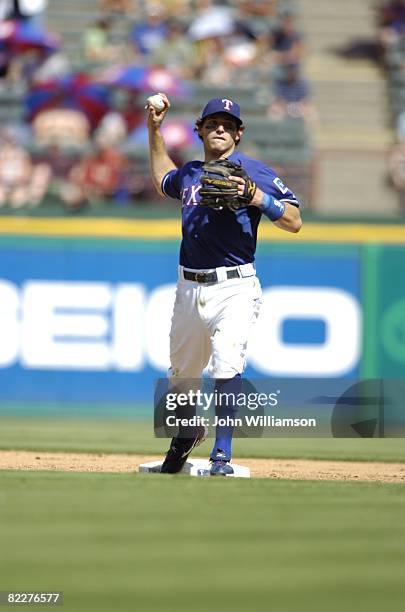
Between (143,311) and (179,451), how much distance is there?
520 cm

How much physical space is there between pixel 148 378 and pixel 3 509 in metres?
6.67

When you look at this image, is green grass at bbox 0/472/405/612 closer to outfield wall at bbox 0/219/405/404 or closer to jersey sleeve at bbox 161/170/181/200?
jersey sleeve at bbox 161/170/181/200

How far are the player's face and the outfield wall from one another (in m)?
5.21

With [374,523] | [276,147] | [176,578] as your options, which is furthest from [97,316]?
[176,578]

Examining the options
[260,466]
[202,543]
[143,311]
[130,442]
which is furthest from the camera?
[143,311]

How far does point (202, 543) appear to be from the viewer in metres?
5.02

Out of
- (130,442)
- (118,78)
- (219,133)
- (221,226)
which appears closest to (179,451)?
(221,226)

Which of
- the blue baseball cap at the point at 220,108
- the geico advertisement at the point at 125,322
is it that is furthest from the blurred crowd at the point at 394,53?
the blue baseball cap at the point at 220,108

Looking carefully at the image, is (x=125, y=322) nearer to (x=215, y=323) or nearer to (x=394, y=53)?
(x=215, y=323)

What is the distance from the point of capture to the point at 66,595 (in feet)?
13.7

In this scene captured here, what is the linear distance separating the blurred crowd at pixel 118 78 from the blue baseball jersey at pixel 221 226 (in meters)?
5.94

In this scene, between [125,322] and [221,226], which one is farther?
[125,322]

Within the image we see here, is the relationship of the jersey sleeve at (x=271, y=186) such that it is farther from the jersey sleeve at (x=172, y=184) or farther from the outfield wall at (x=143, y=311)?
the outfield wall at (x=143, y=311)

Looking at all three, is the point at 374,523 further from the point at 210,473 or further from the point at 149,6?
the point at 149,6
